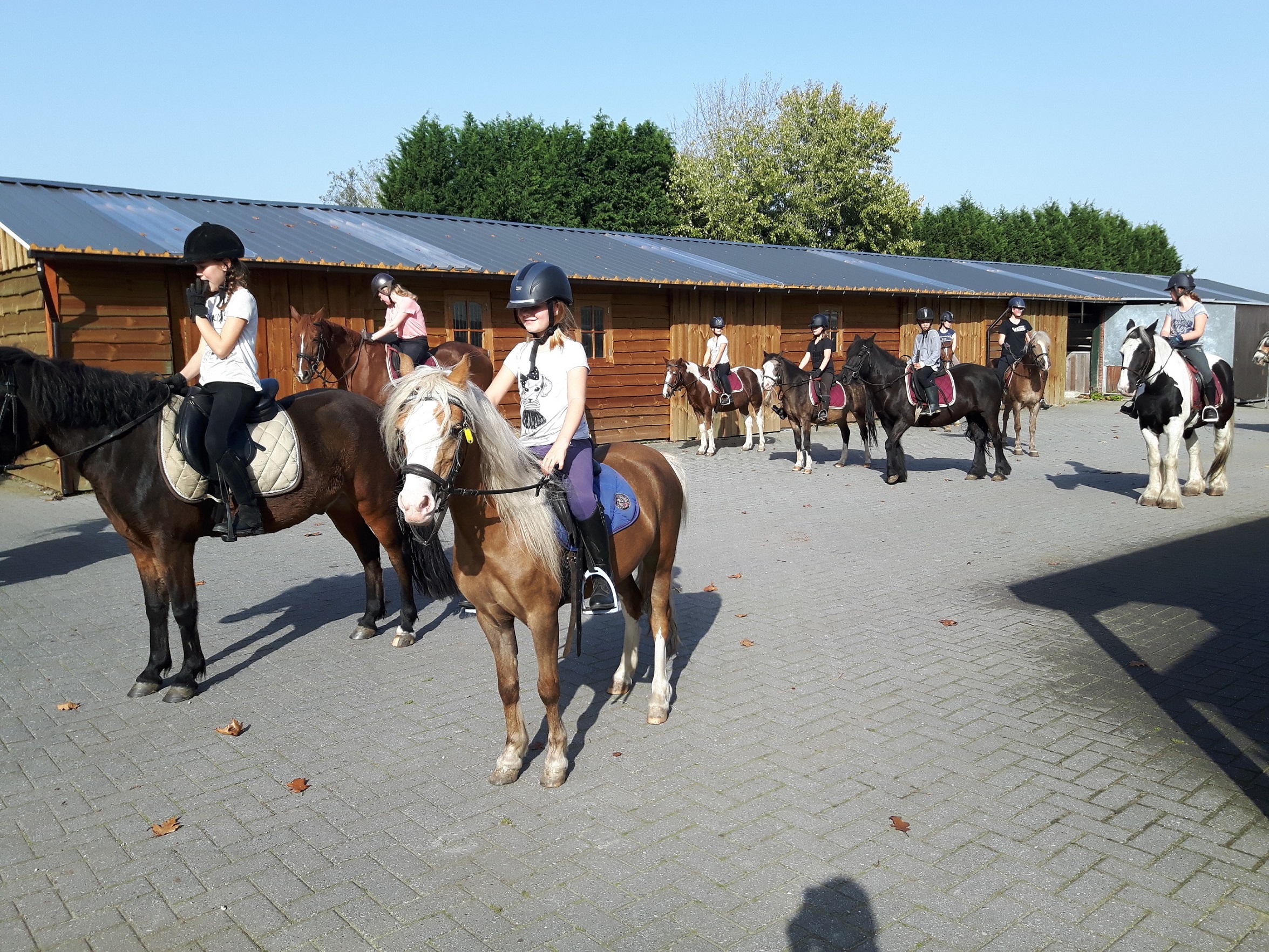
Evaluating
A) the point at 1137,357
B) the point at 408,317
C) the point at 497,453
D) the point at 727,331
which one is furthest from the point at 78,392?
the point at 727,331

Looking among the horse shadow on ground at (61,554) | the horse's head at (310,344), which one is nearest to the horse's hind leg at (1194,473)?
the horse's head at (310,344)

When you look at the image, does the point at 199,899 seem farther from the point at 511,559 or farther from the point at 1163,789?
the point at 1163,789

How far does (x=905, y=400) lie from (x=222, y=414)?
1131 centimetres

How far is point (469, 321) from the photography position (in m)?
17.8

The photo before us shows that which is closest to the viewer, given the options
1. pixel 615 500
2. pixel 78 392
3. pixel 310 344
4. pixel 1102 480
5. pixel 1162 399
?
pixel 615 500

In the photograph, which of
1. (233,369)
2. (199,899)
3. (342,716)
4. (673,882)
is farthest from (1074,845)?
(233,369)

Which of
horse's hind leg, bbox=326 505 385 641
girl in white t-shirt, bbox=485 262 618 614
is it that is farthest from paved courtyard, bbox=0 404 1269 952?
girl in white t-shirt, bbox=485 262 618 614

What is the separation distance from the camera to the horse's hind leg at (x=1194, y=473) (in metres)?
12.8

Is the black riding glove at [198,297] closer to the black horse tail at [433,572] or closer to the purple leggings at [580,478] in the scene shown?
the black horse tail at [433,572]

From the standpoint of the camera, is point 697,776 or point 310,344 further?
point 310,344

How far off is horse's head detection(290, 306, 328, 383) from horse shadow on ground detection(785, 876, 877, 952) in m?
8.22

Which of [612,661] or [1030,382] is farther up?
[1030,382]

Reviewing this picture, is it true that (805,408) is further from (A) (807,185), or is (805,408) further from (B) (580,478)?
(A) (807,185)

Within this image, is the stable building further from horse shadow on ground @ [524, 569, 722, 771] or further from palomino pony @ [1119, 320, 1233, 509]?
palomino pony @ [1119, 320, 1233, 509]
